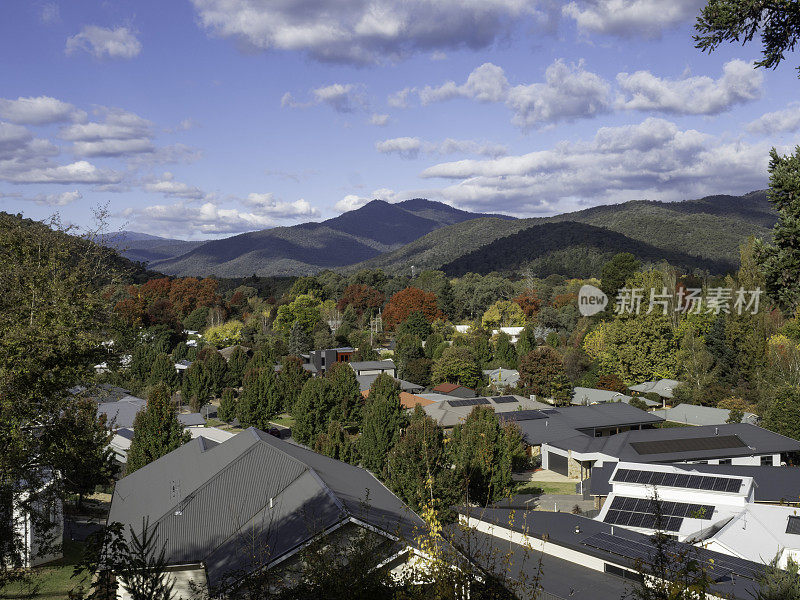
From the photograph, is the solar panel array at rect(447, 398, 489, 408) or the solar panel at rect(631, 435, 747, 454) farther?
the solar panel array at rect(447, 398, 489, 408)

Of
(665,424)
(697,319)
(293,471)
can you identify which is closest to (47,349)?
(293,471)

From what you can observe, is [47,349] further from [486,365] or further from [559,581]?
[486,365]

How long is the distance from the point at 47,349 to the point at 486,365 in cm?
5211

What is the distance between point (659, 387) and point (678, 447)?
17507mm

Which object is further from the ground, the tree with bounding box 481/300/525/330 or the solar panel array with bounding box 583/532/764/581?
the solar panel array with bounding box 583/532/764/581

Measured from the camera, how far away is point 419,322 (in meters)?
71.3

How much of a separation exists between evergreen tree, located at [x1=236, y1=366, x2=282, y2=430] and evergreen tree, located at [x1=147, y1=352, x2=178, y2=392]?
1458 cm

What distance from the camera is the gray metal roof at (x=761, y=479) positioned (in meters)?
23.1

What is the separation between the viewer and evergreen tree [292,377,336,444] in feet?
120

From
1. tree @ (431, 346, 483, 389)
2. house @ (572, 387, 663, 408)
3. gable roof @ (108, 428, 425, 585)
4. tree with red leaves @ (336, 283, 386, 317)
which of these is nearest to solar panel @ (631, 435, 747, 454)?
house @ (572, 387, 663, 408)

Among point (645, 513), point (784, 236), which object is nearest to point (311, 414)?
point (645, 513)

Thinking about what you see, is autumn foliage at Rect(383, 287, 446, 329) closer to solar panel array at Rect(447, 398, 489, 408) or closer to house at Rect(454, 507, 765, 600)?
solar panel array at Rect(447, 398, 489, 408)

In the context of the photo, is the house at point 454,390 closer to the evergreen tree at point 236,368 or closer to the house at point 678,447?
the house at point 678,447

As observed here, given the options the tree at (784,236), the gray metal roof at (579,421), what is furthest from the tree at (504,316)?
the tree at (784,236)
